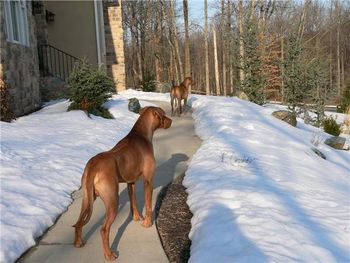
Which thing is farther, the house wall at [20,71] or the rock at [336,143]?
the rock at [336,143]

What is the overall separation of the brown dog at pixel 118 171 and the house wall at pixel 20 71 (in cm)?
711

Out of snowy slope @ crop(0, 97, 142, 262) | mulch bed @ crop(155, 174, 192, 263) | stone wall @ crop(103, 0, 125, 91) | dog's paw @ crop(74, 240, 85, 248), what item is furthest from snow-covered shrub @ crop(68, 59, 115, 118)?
stone wall @ crop(103, 0, 125, 91)

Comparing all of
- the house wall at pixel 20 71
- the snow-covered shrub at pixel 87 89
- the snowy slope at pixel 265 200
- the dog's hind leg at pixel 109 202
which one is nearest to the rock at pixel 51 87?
the house wall at pixel 20 71

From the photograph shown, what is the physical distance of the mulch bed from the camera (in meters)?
4.23

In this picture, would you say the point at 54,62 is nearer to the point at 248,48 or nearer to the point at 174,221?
the point at 248,48

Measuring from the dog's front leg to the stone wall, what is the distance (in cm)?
1863

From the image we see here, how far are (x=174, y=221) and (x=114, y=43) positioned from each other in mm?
19402

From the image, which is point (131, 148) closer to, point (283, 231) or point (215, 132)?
point (283, 231)

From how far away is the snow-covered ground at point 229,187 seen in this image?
4.12 meters

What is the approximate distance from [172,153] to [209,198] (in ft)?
10.7

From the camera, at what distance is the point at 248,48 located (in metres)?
18.0

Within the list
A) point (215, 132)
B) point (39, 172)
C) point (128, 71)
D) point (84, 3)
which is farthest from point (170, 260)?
point (128, 71)

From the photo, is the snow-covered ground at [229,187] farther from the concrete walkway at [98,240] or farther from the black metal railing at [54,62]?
the black metal railing at [54,62]

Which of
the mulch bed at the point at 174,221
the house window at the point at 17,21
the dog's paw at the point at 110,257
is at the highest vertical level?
the house window at the point at 17,21
